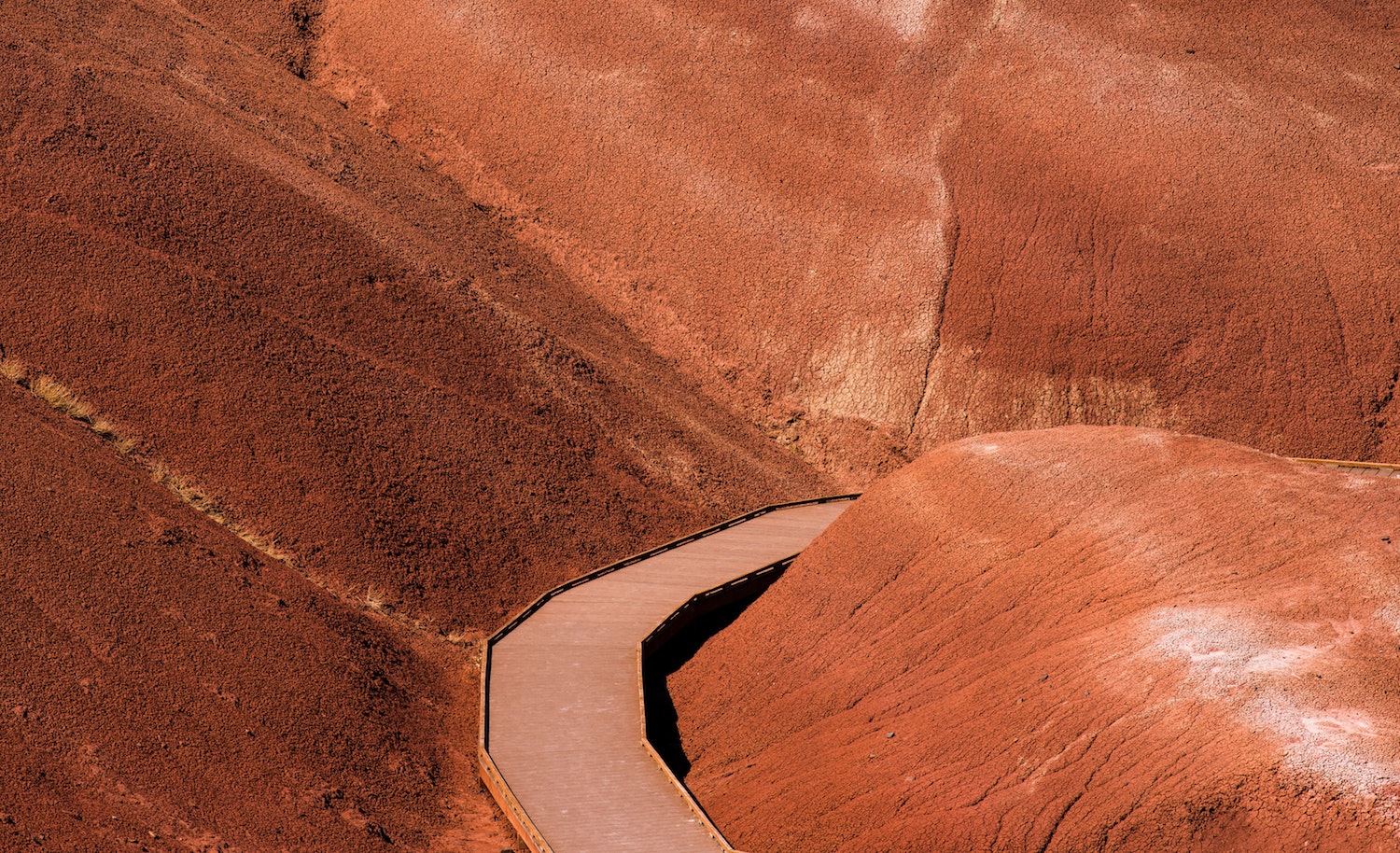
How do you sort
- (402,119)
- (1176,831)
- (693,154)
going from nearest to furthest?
(1176,831)
(693,154)
(402,119)

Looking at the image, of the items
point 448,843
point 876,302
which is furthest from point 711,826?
point 876,302

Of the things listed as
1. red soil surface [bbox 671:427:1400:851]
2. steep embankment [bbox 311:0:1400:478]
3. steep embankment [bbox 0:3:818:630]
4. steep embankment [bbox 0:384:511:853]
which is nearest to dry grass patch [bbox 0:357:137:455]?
steep embankment [bbox 0:3:818:630]

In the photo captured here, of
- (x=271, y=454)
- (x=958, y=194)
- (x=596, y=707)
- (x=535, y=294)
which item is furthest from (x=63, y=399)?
(x=958, y=194)

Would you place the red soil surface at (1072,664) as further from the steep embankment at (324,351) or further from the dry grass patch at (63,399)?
the dry grass patch at (63,399)

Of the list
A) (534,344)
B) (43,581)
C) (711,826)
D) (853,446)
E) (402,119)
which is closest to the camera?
(711,826)

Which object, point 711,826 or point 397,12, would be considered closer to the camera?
point 711,826

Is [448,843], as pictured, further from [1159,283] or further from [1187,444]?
[1159,283]

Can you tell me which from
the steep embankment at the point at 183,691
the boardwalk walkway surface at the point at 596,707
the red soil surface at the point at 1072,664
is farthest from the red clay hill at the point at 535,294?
the boardwalk walkway surface at the point at 596,707

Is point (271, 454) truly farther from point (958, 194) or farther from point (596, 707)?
point (958, 194)
